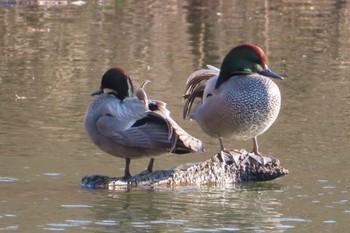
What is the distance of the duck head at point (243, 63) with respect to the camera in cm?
971

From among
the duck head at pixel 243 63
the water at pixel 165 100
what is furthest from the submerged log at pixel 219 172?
the duck head at pixel 243 63

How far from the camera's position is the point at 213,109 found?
972 centimetres

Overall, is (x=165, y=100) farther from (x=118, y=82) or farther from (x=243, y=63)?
(x=118, y=82)

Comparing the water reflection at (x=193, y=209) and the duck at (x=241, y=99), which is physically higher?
the duck at (x=241, y=99)

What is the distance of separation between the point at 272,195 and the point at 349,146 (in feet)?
5.97

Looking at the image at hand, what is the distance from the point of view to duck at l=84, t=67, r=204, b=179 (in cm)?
905

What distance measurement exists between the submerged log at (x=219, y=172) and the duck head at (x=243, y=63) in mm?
694

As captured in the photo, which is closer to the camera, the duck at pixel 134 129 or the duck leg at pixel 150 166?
the duck at pixel 134 129

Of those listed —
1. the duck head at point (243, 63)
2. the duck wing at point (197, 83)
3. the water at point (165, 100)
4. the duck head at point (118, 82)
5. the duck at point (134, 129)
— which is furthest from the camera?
the duck wing at point (197, 83)

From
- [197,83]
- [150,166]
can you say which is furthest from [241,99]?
[197,83]

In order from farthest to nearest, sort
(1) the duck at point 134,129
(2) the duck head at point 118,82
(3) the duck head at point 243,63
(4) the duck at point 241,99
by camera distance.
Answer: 1. (3) the duck head at point 243,63
2. (4) the duck at point 241,99
3. (2) the duck head at point 118,82
4. (1) the duck at point 134,129

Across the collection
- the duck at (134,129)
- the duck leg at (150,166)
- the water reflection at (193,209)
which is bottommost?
the water reflection at (193,209)

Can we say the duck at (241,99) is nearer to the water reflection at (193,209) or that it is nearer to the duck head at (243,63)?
the duck head at (243,63)

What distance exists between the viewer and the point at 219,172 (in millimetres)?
9586
